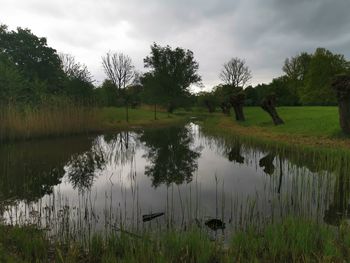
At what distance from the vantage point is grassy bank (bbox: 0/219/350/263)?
169 inches

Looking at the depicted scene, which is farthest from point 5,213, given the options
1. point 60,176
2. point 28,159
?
point 28,159

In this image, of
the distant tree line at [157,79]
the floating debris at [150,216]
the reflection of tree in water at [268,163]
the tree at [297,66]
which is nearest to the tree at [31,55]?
the distant tree line at [157,79]

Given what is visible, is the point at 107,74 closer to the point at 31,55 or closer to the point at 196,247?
the point at 31,55

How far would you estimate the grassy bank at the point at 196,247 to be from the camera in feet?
14.1

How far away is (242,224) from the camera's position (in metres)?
5.81

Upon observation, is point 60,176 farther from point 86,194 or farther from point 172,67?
point 172,67

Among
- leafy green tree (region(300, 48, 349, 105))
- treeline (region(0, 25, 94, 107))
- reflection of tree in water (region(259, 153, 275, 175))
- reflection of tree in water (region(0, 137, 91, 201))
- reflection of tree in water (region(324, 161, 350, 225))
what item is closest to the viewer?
→ reflection of tree in water (region(324, 161, 350, 225))

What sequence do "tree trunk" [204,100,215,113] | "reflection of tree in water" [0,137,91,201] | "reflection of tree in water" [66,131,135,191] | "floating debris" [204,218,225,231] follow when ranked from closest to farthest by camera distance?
"floating debris" [204,218,225,231] → "reflection of tree in water" [0,137,91,201] → "reflection of tree in water" [66,131,135,191] → "tree trunk" [204,100,215,113]

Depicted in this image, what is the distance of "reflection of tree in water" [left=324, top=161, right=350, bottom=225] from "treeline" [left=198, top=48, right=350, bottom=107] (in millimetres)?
27290

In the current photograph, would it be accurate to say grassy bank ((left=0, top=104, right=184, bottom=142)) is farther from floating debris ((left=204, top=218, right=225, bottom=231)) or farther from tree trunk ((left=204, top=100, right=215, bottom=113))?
tree trunk ((left=204, top=100, right=215, bottom=113))

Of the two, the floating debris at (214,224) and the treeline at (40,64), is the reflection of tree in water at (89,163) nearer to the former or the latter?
the floating debris at (214,224)

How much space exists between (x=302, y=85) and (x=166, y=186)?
56132 mm

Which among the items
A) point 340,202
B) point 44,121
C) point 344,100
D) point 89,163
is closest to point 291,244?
point 340,202

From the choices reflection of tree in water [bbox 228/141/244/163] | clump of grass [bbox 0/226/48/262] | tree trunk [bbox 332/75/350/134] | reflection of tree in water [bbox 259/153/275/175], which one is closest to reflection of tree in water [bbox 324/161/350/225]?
reflection of tree in water [bbox 259/153/275/175]
